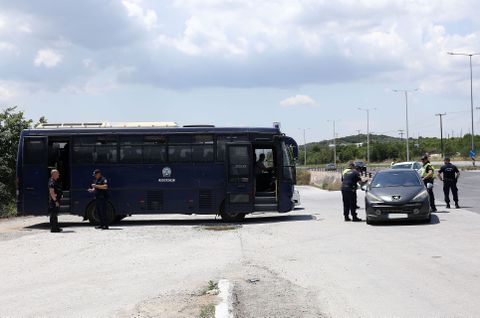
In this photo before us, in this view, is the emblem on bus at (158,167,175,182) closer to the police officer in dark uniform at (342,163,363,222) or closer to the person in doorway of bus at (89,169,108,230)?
the person in doorway of bus at (89,169,108,230)

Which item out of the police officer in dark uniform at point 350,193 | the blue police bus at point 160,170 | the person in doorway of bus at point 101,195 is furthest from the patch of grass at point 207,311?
the blue police bus at point 160,170

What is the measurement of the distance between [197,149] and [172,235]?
15.6 feet

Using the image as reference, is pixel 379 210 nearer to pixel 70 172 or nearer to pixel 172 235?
pixel 172 235

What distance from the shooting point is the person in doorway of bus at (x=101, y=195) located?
20.5 metres

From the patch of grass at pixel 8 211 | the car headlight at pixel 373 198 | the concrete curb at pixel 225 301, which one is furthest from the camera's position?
the patch of grass at pixel 8 211

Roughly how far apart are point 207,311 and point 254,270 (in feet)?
11.6

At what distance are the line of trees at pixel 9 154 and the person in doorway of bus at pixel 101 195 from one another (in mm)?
10843

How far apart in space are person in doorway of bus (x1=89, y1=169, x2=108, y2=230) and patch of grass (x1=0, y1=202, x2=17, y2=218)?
9.34 m

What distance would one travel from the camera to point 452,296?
8656 mm

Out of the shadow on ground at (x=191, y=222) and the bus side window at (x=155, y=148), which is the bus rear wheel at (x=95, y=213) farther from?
the bus side window at (x=155, y=148)

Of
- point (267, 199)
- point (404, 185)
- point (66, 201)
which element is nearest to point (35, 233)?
point (66, 201)

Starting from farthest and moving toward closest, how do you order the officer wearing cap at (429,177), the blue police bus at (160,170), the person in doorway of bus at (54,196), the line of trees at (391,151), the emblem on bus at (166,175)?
the line of trees at (391,151) < the officer wearing cap at (429,177) < the emblem on bus at (166,175) < the blue police bus at (160,170) < the person in doorway of bus at (54,196)

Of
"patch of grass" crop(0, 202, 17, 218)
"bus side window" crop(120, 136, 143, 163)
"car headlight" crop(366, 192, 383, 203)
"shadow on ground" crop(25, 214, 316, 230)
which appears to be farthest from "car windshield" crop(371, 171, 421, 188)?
"patch of grass" crop(0, 202, 17, 218)

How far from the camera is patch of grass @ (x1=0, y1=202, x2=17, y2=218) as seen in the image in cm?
2855
